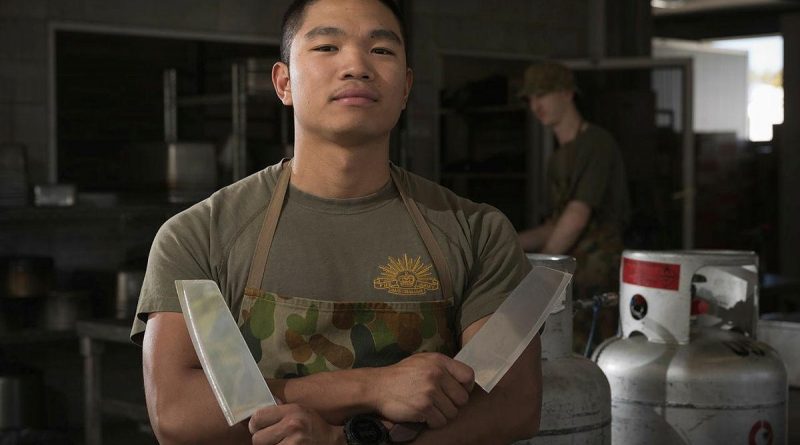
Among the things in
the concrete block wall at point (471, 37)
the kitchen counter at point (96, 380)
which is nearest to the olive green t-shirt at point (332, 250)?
the kitchen counter at point (96, 380)

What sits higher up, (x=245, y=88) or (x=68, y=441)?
Answer: (x=245, y=88)

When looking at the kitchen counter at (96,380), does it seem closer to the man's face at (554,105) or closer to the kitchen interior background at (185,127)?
the kitchen interior background at (185,127)

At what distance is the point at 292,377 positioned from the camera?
4.72ft

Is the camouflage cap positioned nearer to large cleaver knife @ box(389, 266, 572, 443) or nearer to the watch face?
large cleaver knife @ box(389, 266, 572, 443)

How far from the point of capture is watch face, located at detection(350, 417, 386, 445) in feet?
4.50

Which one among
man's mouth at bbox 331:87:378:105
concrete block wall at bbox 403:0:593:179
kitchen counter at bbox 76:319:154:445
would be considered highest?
concrete block wall at bbox 403:0:593:179

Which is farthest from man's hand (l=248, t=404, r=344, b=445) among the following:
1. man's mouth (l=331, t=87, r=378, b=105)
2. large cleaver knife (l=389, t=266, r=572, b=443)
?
man's mouth (l=331, t=87, r=378, b=105)

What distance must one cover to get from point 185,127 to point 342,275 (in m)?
5.21

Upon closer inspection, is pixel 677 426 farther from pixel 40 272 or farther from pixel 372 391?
pixel 40 272

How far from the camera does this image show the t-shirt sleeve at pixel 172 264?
1.41 meters

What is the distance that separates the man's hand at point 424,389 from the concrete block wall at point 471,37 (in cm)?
526

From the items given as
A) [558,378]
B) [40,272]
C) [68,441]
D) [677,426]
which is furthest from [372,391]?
[40,272]

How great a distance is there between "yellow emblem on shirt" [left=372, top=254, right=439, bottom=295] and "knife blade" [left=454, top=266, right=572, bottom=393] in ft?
0.30

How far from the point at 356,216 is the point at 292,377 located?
22 centimetres
